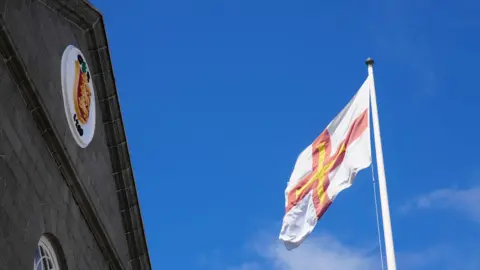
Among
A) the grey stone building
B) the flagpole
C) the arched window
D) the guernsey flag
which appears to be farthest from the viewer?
the guernsey flag

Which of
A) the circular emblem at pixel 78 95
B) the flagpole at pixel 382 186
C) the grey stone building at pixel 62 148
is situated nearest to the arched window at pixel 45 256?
the grey stone building at pixel 62 148

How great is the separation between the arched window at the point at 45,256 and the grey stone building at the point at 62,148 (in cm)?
2

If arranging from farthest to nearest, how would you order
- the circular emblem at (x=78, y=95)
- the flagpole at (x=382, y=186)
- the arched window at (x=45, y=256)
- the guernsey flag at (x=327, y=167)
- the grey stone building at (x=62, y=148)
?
the circular emblem at (x=78, y=95), the guernsey flag at (x=327, y=167), the arched window at (x=45, y=256), the flagpole at (x=382, y=186), the grey stone building at (x=62, y=148)

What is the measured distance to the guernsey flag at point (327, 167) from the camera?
1895 centimetres

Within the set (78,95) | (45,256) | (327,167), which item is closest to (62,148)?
(45,256)

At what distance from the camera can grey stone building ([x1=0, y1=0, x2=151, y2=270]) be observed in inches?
620

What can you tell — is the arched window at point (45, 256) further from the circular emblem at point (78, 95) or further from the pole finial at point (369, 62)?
the pole finial at point (369, 62)

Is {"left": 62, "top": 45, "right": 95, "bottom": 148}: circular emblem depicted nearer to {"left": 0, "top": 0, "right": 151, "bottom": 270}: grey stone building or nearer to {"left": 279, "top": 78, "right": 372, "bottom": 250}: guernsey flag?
{"left": 0, "top": 0, "right": 151, "bottom": 270}: grey stone building

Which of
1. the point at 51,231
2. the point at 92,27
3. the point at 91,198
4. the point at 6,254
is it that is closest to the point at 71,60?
the point at 92,27

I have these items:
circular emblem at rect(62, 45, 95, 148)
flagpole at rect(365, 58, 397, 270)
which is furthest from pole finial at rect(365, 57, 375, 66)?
circular emblem at rect(62, 45, 95, 148)

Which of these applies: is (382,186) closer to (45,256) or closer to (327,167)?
(327,167)

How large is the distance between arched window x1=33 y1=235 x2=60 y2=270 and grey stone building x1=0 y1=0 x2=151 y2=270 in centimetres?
2

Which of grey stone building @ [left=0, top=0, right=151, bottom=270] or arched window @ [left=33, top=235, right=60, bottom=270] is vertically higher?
grey stone building @ [left=0, top=0, right=151, bottom=270]

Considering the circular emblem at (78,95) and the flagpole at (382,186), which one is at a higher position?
the circular emblem at (78,95)
